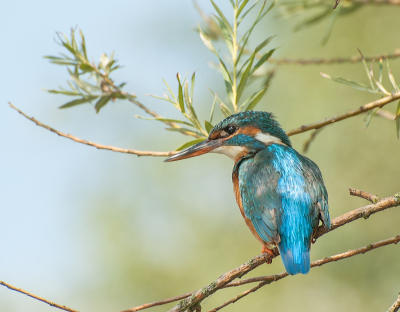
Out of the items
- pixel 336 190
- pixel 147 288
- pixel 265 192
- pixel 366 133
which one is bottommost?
pixel 147 288

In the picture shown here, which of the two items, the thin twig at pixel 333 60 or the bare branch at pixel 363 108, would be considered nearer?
the bare branch at pixel 363 108

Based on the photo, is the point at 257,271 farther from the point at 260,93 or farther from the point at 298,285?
the point at 260,93

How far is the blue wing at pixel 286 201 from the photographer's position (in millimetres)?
1992

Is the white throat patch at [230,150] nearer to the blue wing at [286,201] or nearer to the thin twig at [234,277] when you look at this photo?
the blue wing at [286,201]

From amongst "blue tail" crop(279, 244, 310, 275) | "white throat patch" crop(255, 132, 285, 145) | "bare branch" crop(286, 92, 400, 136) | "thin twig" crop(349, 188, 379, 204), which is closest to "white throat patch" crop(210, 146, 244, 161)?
"white throat patch" crop(255, 132, 285, 145)

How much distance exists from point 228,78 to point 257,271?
3.60 m

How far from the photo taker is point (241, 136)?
259cm

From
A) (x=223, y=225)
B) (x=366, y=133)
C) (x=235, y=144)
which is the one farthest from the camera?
(x=223, y=225)

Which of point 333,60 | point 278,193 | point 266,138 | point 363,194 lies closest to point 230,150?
point 266,138

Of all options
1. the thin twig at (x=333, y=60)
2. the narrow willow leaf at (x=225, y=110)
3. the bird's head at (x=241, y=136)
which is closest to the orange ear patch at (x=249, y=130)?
the bird's head at (x=241, y=136)

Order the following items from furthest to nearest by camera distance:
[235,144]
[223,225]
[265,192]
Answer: [223,225], [235,144], [265,192]

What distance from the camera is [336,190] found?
5.95 m

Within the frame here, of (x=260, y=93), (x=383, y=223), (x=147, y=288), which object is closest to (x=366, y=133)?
(x=383, y=223)

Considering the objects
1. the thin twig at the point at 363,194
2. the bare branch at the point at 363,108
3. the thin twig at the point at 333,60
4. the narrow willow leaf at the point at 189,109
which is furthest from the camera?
the thin twig at the point at 333,60
